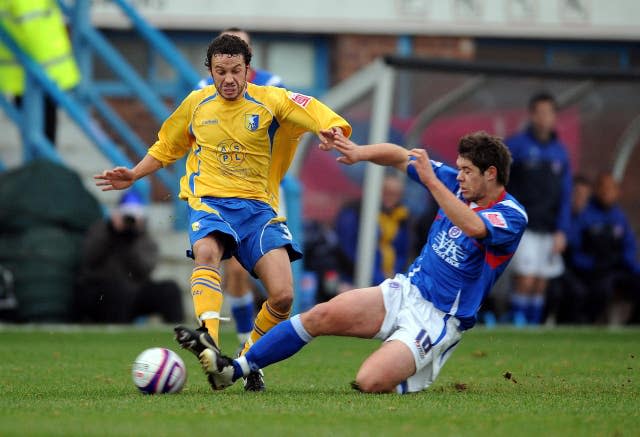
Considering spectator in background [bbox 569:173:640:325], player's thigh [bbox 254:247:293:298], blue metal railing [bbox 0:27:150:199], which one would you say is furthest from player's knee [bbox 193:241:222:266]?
spectator in background [bbox 569:173:640:325]

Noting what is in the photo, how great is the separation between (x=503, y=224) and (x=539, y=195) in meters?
7.36

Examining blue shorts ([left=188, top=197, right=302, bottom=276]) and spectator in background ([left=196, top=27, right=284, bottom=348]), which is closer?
blue shorts ([left=188, top=197, right=302, bottom=276])

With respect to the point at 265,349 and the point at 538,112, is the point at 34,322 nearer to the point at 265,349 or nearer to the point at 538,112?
the point at 538,112

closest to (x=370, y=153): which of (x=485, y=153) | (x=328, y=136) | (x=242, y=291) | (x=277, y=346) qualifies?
(x=328, y=136)

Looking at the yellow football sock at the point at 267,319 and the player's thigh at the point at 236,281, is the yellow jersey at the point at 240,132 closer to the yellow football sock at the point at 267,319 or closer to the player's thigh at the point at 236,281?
the yellow football sock at the point at 267,319

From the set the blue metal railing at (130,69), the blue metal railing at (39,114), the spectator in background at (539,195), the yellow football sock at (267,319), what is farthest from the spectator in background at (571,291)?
the yellow football sock at (267,319)

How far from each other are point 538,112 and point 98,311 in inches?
191

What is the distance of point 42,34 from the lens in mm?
14180

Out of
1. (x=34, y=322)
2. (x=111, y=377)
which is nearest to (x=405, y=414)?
(x=111, y=377)

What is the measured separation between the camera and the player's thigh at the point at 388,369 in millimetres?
7277

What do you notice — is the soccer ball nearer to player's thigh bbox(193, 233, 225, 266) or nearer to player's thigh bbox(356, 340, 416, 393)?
player's thigh bbox(193, 233, 225, 266)

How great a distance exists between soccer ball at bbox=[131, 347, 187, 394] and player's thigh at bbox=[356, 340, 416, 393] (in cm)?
97

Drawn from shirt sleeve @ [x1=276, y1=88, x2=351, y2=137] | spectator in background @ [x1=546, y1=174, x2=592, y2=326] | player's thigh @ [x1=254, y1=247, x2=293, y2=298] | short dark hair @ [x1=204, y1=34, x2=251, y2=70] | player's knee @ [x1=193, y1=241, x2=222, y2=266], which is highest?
short dark hair @ [x1=204, y1=34, x2=251, y2=70]

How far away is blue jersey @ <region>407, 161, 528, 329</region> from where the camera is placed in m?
7.45
